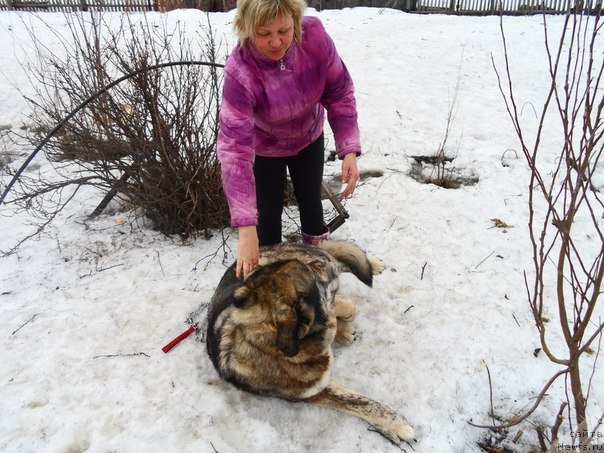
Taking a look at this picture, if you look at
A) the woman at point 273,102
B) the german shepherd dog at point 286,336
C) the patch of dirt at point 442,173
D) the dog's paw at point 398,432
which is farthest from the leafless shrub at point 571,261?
the woman at point 273,102

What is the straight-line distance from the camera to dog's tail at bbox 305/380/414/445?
226 centimetres

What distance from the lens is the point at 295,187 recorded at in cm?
308

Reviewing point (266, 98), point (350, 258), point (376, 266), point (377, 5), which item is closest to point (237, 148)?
point (266, 98)

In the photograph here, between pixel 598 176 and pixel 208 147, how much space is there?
4268 mm

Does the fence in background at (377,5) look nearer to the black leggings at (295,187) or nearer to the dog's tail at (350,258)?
the black leggings at (295,187)

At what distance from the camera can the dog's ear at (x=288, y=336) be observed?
201 centimetres

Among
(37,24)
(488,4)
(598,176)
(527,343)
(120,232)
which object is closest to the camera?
(527,343)

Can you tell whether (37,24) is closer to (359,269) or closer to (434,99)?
(434,99)

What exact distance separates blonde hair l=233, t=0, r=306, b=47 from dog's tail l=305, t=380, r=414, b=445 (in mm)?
2051

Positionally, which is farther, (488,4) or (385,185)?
(488,4)

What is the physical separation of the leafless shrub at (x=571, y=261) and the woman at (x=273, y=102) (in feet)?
3.32

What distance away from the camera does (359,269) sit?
2824 mm

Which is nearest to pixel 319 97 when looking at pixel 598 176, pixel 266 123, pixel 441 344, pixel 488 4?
pixel 266 123

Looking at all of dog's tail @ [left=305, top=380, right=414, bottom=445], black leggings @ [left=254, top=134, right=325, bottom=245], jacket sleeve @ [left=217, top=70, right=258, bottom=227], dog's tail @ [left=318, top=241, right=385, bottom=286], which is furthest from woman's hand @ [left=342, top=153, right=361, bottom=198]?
dog's tail @ [left=305, top=380, right=414, bottom=445]
